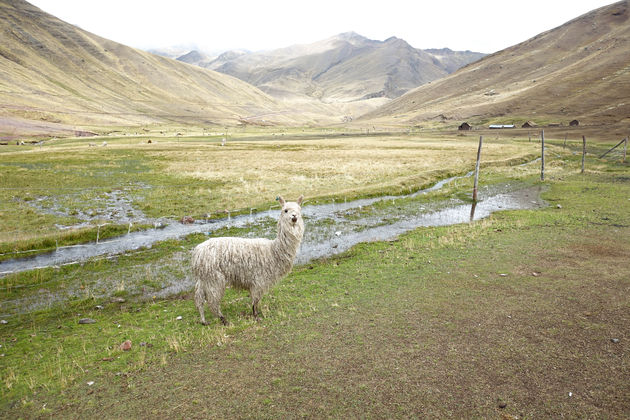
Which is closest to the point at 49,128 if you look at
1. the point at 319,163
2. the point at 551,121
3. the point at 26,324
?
the point at 319,163

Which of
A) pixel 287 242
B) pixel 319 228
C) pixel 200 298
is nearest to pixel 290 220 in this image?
pixel 287 242

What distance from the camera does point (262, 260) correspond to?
1112 centimetres

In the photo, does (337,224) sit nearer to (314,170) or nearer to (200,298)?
(200,298)

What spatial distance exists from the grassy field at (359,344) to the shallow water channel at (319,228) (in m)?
0.70

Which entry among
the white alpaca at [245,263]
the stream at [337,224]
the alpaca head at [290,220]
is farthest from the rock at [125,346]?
the stream at [337,224]

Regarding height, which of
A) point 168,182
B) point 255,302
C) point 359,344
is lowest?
point 359,344

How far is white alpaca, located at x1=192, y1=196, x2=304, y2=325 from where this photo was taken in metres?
10.4

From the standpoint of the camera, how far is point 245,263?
1088 cm

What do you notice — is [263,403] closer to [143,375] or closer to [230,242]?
[143,375]

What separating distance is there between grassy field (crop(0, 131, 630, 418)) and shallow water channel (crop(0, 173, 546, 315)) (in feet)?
2.31

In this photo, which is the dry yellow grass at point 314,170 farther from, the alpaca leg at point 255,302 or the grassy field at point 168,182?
the alpaca leg at point 255,302

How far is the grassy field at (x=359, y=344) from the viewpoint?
6.83 m

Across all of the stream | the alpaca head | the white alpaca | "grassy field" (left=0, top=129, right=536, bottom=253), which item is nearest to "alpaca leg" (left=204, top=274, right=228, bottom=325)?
the white alpaca

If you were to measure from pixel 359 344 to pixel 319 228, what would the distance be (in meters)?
14.6
